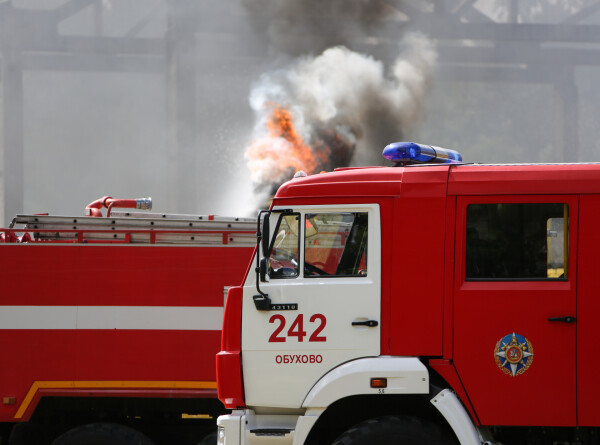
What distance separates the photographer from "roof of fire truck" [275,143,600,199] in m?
6.27

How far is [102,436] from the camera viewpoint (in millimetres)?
8383

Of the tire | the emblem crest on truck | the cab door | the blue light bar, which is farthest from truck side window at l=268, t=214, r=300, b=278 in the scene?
the tire

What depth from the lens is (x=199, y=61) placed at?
90.8 ft

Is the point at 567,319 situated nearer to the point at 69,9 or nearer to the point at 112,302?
the point at 112,302

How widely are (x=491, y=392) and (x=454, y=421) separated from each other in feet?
1.12

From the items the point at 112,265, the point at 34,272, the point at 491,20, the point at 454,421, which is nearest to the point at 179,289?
the point at 112,265

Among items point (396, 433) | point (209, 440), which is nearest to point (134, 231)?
point (209, 440)

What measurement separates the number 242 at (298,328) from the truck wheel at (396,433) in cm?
69

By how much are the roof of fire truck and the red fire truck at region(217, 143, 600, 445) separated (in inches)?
0.4

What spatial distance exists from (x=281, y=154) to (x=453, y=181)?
16.0 meters

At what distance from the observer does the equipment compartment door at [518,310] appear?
20.1 ft

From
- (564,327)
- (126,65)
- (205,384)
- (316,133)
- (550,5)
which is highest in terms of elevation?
(550,5)

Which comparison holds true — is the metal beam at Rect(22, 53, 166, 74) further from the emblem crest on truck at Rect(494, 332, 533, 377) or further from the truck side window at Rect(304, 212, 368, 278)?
the emblem crest on truck at Rect(494, 332, 533, 377)

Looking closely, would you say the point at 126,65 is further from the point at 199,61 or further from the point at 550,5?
the point at 550,5
